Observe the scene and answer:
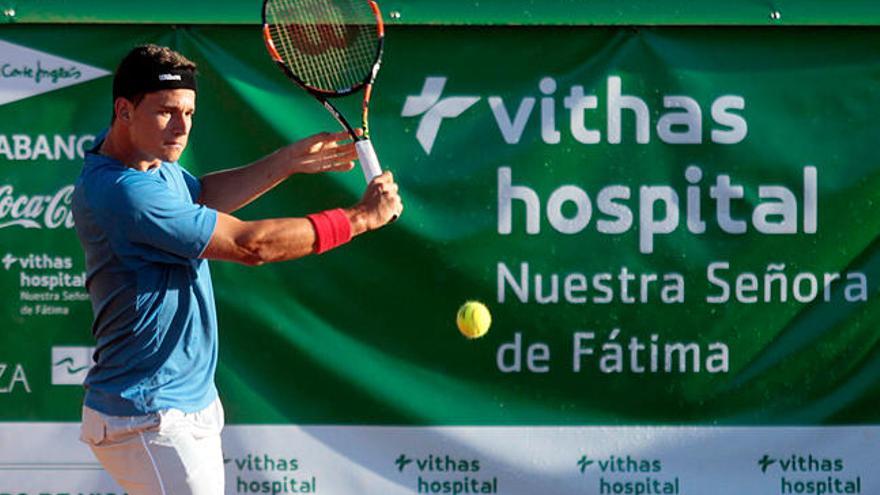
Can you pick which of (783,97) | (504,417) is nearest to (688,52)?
(783,97)

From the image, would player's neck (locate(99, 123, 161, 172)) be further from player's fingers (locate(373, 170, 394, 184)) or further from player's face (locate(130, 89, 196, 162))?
player's fingers (locate(373, 170, 394, 184))

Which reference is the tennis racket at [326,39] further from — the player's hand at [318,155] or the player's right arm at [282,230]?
the player's right arm at [282,230]

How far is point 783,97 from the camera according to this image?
5527mm

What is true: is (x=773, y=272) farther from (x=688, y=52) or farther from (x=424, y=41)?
(x=424, y=41)

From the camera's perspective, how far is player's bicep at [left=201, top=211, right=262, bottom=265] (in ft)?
12.8

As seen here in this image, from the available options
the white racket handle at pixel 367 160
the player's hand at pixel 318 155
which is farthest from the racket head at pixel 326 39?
the white racket handle at pixel 367 160

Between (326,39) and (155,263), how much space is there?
→ 1.04 meters

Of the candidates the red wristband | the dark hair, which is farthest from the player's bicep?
the dark hair

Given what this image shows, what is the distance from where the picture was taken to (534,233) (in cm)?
552

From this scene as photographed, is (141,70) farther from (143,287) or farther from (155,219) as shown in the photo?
(143,287)

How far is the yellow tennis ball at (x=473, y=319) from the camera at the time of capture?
5.41 meters

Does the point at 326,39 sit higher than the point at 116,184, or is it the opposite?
the point at 326,39

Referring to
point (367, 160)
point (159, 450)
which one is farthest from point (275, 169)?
point (159, 450)

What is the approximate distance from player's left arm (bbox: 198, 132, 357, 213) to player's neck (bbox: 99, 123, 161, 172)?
45cm
